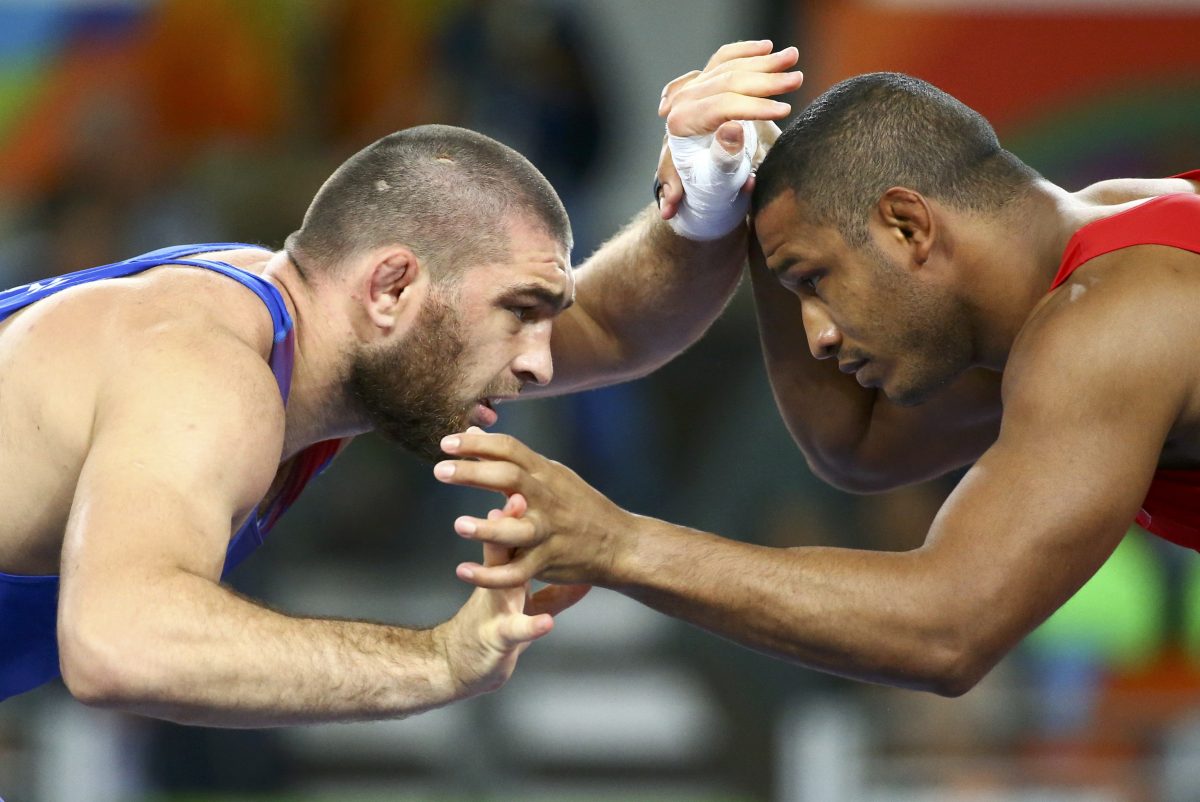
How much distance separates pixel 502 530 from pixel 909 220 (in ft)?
3.30

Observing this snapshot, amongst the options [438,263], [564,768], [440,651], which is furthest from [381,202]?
[564,768]

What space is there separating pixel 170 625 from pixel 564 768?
14.3 feet

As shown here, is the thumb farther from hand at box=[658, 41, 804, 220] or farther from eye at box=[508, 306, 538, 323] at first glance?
eye at box=[508, 306, 538, 323]

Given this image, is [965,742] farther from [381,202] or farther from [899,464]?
[381,202]

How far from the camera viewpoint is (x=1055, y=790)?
5852 millimetres

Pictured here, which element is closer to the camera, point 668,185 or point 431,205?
point 431,205

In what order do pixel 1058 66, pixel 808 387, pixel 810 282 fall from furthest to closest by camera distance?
pixel 1058 66, pixel 808 387, pixel 810 282

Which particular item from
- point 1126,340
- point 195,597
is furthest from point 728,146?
point 195,597

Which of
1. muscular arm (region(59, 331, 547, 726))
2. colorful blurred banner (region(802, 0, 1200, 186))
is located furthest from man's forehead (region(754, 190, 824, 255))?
colorful blurred banner (region(802, 0, 1200, 186))

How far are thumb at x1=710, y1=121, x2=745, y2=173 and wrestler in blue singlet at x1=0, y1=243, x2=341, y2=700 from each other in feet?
2.79

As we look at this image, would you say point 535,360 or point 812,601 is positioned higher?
point 535,360

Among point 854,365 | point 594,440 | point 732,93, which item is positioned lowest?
point 594,440

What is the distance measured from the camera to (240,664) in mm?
2299

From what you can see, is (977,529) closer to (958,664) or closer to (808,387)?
(958,664)
